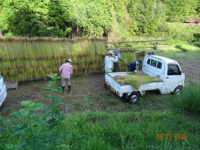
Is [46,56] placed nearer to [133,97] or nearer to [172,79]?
[133,97]

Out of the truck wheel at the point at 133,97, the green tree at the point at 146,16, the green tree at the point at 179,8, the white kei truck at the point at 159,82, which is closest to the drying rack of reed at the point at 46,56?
the white kei truck at the point at 159,82

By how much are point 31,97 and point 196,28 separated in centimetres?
3358

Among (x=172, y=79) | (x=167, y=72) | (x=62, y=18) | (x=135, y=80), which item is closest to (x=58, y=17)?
(x=62, y=18)

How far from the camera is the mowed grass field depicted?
3643mm

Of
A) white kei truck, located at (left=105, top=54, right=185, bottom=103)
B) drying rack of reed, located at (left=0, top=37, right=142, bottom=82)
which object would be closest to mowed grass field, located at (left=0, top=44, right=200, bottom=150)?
white kei truck, located at (left=105, top=54, right=185, bottom=103)

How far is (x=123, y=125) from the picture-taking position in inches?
172

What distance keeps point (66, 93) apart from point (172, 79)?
4867 millimetres

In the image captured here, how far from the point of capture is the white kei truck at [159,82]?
6.95 meters

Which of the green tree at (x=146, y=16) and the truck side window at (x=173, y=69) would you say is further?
the green tree at (x=146, y=16)

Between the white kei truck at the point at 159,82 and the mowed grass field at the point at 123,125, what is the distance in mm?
395

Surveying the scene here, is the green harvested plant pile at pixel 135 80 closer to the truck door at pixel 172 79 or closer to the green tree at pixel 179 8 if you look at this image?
the truck door at pixel 172 79

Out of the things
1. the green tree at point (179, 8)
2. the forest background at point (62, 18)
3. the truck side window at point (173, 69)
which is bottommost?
the truck side window at point (173, 69)

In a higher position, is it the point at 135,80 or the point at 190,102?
the point at 135,80
